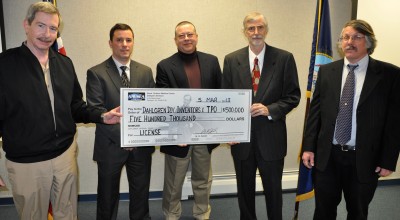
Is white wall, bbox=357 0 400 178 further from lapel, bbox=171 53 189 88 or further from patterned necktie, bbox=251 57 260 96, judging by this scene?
lapel, bbox=171 53 189 88

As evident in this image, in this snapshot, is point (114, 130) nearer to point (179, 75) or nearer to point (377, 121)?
point (179, 75)

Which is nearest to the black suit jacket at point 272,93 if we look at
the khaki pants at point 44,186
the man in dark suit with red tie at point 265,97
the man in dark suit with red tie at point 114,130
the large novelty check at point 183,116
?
the man in dark suit with red tie at point 265,97

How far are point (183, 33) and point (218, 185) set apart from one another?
215cm

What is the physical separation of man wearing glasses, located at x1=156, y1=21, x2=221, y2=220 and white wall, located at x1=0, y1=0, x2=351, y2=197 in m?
0.95

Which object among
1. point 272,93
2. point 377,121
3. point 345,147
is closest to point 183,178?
point 272,93

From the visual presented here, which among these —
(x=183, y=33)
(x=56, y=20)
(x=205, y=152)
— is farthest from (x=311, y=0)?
(x=56, y=20)

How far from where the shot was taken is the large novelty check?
94.4 inches

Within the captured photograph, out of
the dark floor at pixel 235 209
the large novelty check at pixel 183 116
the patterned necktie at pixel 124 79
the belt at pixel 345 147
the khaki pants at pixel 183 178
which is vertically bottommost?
the dark floor at pixel 235 209

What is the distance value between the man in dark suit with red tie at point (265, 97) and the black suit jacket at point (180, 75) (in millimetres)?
353

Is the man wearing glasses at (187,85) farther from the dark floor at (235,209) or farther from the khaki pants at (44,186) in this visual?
the khaki pants at (44,186)

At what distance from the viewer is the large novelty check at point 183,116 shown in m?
2.40

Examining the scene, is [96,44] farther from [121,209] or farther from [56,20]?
[121,209]

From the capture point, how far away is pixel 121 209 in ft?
12.3

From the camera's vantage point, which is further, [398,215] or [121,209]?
[121,209]
